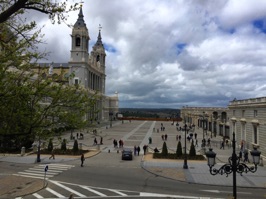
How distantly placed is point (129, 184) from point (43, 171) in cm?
900

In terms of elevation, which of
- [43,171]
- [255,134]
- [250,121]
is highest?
[250,121]

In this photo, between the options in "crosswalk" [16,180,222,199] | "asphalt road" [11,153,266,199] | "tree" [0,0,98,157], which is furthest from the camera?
"asphalt road" [11,153,266,199]

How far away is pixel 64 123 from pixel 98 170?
17.2 m

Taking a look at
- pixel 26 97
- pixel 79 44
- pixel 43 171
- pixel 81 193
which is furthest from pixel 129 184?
pixel 79 44

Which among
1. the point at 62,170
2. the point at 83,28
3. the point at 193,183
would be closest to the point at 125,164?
the point at 62,170

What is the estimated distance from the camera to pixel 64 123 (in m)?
10.6

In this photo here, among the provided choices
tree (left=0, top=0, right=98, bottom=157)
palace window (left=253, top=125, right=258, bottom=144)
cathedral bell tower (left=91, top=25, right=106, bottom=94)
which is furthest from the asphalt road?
cathedral bell tower (left=91, top=25, right=106, bottom=94)

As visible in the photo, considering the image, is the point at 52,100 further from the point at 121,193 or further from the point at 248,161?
the point at 248,161

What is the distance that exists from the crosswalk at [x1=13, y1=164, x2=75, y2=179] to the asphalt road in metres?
0.76

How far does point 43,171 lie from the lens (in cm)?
2606

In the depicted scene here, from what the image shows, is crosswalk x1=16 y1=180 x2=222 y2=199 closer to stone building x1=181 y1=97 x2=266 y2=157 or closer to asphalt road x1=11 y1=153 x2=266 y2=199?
asphalt road x1=11 y1=153 x2=266 y2=199

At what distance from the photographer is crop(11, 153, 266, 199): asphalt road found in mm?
19319

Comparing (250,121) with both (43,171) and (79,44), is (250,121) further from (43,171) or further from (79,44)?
(79,44)

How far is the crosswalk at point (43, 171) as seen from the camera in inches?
959
